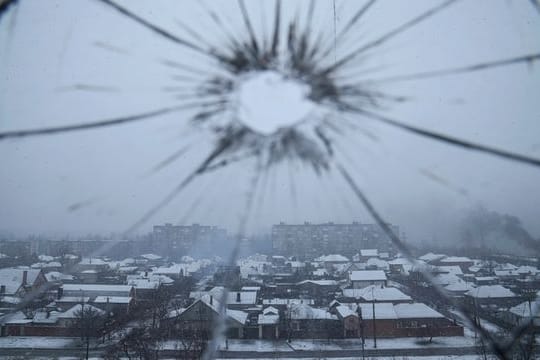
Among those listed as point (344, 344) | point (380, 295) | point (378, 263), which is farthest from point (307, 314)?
point (378, 263)

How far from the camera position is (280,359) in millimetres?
7293

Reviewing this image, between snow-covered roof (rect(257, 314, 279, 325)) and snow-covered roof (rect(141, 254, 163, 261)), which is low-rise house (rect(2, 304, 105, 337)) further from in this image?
snow-covered roof (rect(141, 254, 163, 261))

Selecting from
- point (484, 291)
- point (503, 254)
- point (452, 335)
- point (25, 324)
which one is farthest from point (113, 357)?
point (503, 254)

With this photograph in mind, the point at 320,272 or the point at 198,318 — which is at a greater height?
the point at 198,318

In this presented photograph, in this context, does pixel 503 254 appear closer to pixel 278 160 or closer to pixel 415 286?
pixel 415 286

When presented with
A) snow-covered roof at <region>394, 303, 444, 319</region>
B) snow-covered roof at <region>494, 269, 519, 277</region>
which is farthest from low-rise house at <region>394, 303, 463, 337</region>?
snow-covered roof at <region>494, 269, 519, 277</region>

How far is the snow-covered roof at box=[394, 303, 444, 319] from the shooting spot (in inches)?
368

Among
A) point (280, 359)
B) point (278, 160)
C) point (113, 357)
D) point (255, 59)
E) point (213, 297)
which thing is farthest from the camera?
point (213, 297)

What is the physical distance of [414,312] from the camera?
953 centimetres

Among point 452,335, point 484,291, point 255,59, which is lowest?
point 452,335

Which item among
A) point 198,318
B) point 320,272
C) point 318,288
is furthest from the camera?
point 320,272

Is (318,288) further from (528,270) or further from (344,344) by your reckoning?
(528,270)

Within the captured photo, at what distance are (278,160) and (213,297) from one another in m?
7.72

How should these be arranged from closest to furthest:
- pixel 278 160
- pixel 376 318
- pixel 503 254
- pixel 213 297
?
pixel 278 160
pixel 213 297
pixel 376 318
pixel 503 254
